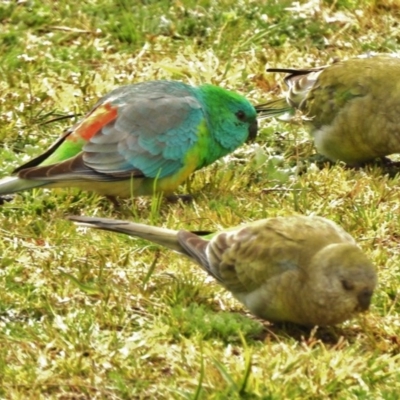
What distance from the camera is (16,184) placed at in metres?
6.62

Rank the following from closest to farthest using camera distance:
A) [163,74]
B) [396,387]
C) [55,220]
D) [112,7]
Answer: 1. [396,387]
2. [55,220]
3. [163,74]
4. [112,7]

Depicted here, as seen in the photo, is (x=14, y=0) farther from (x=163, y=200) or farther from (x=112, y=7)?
(x=163, y=200)

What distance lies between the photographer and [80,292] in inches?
225

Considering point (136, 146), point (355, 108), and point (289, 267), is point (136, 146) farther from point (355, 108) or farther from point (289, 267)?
point (289, 267)

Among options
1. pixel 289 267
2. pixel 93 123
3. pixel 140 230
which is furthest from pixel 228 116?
pixel 289 267

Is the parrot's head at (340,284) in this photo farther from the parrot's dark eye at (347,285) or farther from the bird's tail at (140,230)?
the bird's tail at (140,230)

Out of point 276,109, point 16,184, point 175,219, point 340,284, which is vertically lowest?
point 276,109

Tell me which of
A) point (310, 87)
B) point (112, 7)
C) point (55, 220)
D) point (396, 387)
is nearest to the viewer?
A: point (396, 387)

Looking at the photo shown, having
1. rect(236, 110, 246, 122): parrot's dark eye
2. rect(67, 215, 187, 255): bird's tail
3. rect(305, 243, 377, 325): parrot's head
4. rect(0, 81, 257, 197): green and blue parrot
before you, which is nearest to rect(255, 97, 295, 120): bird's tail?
rect(236, 110, 246, 122): parrot's dark eye

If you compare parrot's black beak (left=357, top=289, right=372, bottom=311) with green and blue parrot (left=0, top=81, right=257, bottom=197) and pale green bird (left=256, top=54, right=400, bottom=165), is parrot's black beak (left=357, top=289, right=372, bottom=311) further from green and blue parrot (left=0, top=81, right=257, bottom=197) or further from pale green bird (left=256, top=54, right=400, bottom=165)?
pale green bird (left=256, top=54, right=400, bottom=165)

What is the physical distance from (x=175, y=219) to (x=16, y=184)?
0.91 metres

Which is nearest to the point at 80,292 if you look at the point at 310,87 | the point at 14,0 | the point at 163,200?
the point at 163,200

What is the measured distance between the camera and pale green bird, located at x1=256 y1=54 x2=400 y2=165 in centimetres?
746

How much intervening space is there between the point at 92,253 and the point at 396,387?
1923 mm
